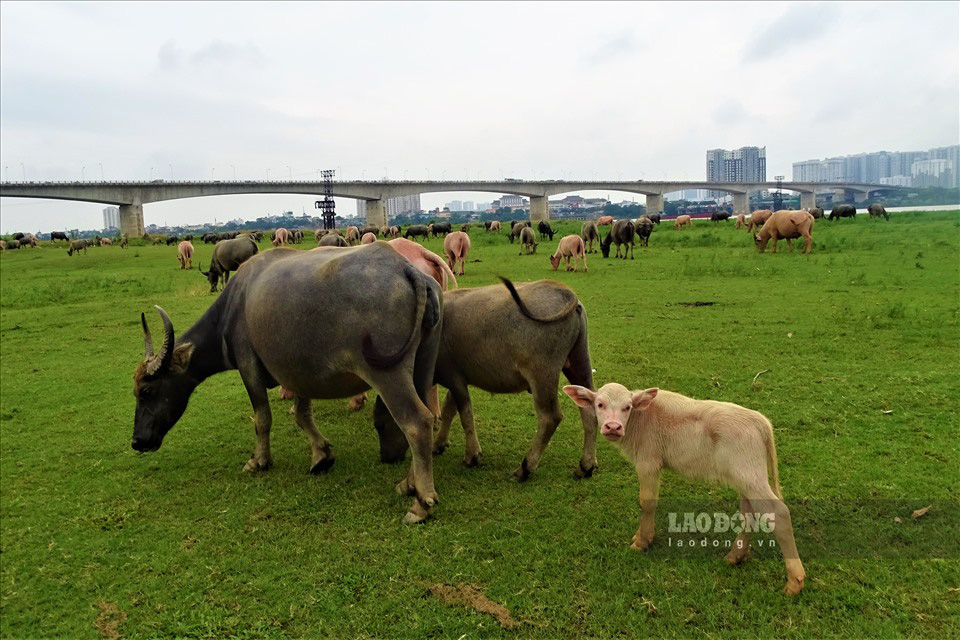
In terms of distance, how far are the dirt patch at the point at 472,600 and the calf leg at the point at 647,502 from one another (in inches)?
37.1

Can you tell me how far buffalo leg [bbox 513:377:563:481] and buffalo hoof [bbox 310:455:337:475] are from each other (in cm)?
158

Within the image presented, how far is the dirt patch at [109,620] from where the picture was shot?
313cm

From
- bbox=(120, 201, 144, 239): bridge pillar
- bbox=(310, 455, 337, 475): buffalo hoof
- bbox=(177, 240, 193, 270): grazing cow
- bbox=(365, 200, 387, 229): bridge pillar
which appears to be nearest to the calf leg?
bbox=(310, 455, 337, 475): buffalo hoof

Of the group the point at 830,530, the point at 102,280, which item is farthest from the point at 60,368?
the point at 102,280

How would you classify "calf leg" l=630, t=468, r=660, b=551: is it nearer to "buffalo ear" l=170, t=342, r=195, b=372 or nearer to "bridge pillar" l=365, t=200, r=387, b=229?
"buffalo ear" l=170, t=342, r=195, b=372

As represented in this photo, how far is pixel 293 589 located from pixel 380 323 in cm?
171

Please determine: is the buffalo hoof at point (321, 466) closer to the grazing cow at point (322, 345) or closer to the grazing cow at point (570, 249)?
the grazing cow at point (322, 345)

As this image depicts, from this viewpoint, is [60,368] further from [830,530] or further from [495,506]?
[830,530]

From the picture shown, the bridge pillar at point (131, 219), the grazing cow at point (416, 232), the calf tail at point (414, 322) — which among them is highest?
the bridge pillar at point (131, 219)

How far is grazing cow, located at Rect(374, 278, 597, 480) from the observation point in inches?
176

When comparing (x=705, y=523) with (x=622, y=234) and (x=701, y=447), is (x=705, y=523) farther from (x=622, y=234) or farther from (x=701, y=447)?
(x=622, y=234)

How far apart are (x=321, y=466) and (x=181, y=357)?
5.02 feet

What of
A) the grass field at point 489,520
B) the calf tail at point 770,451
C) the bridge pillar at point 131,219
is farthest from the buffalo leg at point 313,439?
the bridge pillar at point 131,219

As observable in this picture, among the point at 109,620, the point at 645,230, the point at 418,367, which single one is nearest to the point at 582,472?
the point at 418,367
